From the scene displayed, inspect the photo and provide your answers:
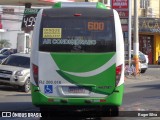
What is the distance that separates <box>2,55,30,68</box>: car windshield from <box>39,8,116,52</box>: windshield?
905 cm

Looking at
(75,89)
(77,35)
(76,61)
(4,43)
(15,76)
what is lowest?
(4,43)

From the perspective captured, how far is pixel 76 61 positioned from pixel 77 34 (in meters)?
0.67

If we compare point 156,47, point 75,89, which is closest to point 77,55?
point 75,89

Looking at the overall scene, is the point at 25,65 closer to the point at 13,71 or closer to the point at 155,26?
the point at 13,71

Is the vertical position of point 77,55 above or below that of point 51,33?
below

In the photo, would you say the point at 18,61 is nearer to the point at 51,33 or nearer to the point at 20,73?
the point at 20,73

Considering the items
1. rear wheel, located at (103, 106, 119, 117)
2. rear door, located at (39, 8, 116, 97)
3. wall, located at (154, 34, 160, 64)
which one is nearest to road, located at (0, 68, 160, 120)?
rear wheel, located at (103, 106, 119, 117)

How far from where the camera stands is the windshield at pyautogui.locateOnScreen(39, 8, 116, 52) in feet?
36.5

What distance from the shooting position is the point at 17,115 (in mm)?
12477

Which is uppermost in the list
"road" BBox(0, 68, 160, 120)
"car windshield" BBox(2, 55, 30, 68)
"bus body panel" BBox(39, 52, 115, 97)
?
"bus body panel" BBox(39, 52, 115, 97)

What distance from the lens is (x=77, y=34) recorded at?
1122 cm

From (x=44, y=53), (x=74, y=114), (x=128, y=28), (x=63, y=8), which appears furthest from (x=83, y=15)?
(x=128, y=28)

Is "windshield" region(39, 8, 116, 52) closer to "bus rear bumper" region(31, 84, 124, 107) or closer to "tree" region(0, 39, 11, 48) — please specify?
"bus rear bumper" region(31, 84, 124, 107)

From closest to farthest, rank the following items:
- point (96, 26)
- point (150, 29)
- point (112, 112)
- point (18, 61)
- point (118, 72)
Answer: point (118, 72) → point (96, 26) → point (112, 112) → point (18, 61) → point (150, 29)
